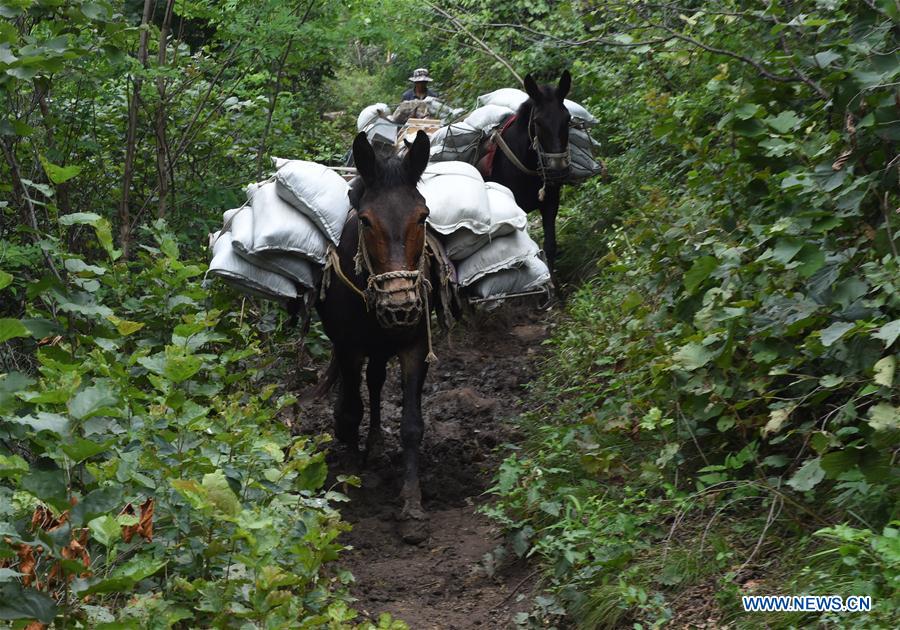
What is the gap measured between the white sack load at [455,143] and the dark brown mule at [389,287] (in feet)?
12.8

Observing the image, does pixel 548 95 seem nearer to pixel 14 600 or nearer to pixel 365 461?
pixel 365 461

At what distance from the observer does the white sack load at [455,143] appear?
1090 centimetres

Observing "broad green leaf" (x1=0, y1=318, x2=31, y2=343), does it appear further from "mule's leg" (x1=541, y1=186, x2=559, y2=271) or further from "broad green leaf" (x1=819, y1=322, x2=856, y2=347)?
"mule's leg" (x1=541, y1=186, x2=559, y2=271)

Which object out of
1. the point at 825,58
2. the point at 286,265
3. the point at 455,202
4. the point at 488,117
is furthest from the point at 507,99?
the point at 825,58

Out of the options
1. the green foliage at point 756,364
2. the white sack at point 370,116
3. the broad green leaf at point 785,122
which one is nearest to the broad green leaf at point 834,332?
the green foliage at point 756,364

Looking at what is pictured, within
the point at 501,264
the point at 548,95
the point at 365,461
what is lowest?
the point at 365,461

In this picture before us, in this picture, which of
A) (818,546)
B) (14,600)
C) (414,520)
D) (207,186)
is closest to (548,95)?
(207,186)

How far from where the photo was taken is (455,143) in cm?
1111

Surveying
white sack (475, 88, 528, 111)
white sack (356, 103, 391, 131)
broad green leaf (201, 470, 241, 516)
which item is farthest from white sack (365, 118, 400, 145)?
broad green leaf (201, 470, 241, 516)

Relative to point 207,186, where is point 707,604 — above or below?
below

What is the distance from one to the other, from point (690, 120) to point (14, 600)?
14.3 ft

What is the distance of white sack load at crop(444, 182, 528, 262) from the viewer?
743 centimetres

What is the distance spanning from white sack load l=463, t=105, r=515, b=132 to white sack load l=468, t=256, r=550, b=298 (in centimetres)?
390

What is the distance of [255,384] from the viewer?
27.1ft
